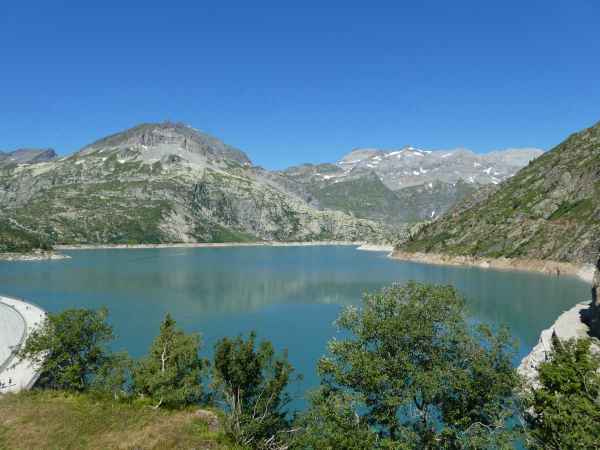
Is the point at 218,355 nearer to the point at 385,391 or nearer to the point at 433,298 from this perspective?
the point at 385,391

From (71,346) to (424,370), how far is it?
3517 centimetres

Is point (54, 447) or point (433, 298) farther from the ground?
point (433, 298)

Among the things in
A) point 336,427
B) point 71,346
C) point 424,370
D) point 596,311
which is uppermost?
point 424,370

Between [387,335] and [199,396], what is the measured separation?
21866 mm

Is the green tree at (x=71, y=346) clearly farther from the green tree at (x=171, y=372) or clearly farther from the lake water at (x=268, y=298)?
the lake water at (x=268, y=298)

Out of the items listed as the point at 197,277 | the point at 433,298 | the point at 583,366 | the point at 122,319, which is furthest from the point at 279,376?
the point at 197,277

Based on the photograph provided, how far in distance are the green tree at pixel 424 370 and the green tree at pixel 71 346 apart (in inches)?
1070

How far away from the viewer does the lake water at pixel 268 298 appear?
83.7 m

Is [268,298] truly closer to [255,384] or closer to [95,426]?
[255,384]

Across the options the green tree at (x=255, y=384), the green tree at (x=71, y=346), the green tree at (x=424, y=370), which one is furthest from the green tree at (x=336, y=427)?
the green tree at (x=71, y=346)

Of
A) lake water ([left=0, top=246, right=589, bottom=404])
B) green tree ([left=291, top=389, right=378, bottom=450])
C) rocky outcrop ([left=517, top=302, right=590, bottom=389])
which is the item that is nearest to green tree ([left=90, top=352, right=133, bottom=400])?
lake water ([left=0, top=246, right=589, bottom=404])

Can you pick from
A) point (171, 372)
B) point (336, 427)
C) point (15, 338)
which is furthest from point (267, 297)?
point (336, 427)

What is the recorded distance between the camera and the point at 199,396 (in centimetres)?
4281

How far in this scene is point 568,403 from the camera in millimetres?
25031
